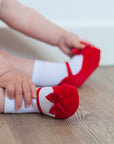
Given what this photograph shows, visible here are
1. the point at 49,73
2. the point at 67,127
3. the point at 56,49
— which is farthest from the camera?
the point at 56,49

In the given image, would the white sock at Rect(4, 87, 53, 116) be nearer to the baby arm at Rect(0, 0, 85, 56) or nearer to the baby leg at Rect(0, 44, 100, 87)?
the baby leg at Rect(0, 44, 100, 87)

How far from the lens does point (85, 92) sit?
892mm

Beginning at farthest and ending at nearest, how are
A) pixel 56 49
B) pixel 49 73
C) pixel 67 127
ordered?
pixel 56 49, pixel 49 73, pixel 67 127

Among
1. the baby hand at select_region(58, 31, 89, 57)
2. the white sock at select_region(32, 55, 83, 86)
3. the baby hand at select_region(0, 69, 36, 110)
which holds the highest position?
the baby hand at select_region(58, 31, 89, 57)

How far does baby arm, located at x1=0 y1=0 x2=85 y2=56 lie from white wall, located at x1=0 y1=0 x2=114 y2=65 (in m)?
0.12

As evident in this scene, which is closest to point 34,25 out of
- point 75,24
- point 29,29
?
point 29,29

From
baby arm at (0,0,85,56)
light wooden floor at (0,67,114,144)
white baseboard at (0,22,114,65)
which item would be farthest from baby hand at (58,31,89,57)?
light wooden floor at (0,67,114,144)

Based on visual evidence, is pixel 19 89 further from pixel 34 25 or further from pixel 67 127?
pixel 34 25

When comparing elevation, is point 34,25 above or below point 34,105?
above

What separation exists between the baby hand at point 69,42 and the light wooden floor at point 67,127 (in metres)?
0.23

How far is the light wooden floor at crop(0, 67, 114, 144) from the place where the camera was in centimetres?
56

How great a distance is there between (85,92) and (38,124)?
0.98 feet

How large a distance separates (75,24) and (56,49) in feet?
0.46

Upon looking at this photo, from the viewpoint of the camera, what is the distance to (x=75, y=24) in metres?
1.15
